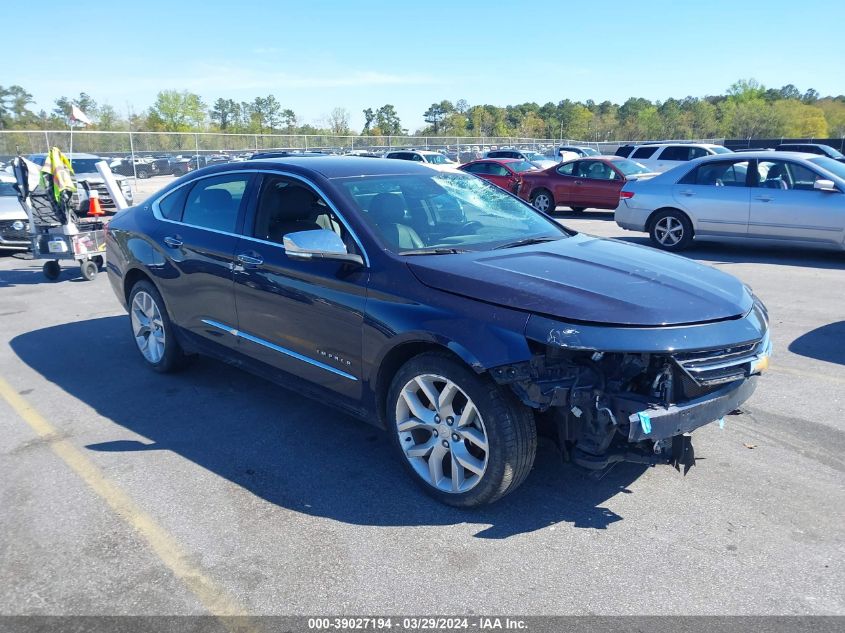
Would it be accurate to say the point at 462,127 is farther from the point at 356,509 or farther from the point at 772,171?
the point at 356,509

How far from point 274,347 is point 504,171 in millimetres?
15864

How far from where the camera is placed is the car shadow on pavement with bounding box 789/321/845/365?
577cm

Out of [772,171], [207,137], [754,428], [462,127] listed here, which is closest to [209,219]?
[754,428]

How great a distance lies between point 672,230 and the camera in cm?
1133

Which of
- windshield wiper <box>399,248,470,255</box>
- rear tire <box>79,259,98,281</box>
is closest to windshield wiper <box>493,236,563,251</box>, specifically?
windshield wiper <box>399,248,470,255</box>

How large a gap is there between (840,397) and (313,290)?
151 inches

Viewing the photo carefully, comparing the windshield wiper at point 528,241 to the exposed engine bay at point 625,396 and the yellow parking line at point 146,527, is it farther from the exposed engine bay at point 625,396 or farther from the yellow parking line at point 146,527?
the yellow parking line at point 146,527

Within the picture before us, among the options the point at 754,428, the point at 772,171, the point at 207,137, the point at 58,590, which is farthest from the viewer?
the point at 207,137

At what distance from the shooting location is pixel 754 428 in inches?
173

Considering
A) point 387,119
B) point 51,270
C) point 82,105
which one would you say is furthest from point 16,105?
point 51,270

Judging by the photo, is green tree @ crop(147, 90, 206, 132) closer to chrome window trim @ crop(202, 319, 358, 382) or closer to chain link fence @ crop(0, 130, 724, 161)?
chain link fence @ crop(0, 130, 724, 161)

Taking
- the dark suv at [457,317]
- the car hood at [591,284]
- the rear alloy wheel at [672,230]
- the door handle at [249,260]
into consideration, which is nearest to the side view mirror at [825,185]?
the rear alloy wheel at [672,230]

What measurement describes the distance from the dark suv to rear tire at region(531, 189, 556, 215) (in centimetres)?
1278

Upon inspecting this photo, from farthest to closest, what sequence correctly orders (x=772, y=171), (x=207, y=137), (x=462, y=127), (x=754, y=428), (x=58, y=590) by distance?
(x=462, y=127)
(x=207, y=137)
(x=772, y=171)
(x=754, y=428)
(x=58, y=590)
